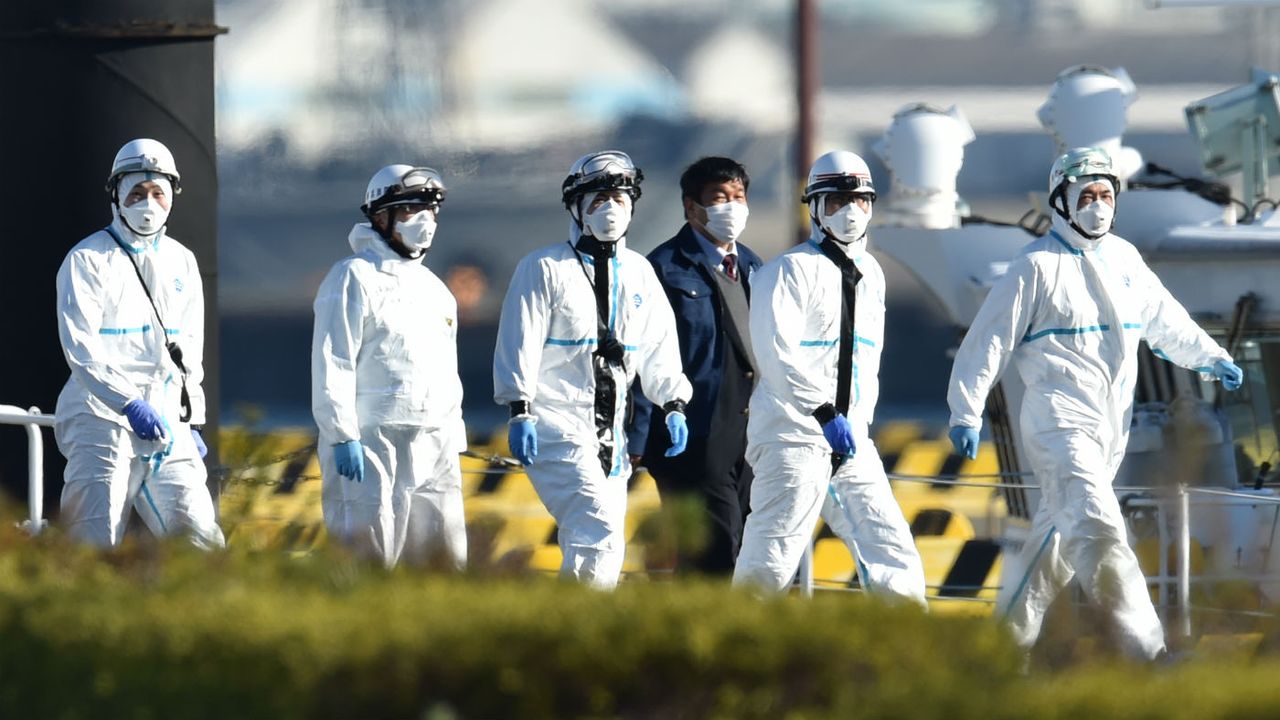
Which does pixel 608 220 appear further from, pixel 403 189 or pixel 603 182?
pixel 403 189

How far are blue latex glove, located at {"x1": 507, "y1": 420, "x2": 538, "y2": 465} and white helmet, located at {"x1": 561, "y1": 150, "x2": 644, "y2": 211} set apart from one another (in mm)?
755

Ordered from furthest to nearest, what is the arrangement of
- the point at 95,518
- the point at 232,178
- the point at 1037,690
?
the point at 232,178
the point at 95,518
the point at 1037,690

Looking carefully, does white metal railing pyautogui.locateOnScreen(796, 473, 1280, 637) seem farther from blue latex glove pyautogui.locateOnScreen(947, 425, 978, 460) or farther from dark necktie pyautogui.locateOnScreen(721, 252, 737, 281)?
dark necktie pyautogui.locateOnScreen(721, 252, 737, 281)

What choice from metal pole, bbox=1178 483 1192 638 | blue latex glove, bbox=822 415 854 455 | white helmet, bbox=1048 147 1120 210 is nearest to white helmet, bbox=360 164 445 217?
blue latex glove, bbox=822 415 854 455

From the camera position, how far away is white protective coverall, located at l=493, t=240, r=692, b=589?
7996 mm

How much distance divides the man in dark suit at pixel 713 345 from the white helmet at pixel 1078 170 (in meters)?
1.17

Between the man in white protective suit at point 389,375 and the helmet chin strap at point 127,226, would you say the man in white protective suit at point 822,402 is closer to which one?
the man in white protective suit at point 389,375

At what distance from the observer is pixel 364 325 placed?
8125 millimetres

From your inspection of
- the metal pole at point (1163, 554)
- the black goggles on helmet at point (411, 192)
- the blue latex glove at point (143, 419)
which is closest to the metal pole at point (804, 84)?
the metal pole at point (1163, 554)

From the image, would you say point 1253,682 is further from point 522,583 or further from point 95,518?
point 95,518

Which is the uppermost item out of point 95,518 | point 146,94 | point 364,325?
point 146,94

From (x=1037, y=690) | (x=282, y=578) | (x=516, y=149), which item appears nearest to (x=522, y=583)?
(x=282, y=578)

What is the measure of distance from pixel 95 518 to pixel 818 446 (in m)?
2.41

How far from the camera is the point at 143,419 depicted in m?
7.89
